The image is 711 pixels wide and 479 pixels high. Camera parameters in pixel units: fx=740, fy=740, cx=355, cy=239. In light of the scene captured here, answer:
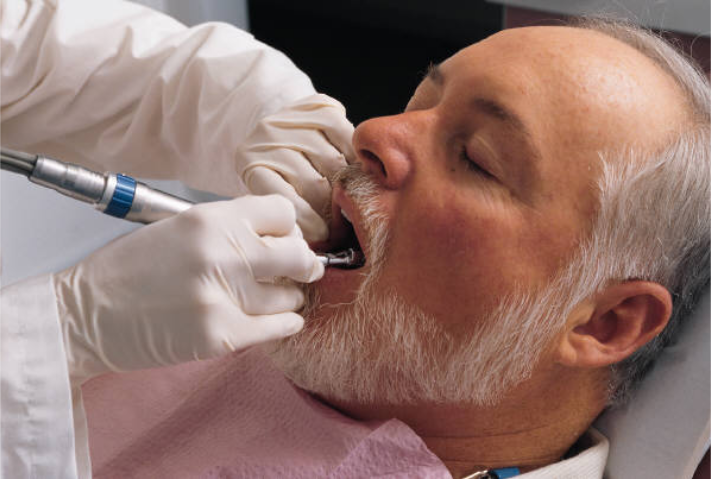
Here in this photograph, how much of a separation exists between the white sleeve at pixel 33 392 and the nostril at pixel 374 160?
48 cm

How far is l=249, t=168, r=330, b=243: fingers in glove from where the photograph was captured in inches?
47.2

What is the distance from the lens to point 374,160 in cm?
111

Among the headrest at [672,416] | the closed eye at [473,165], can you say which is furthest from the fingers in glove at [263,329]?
the headrest at [672,416]

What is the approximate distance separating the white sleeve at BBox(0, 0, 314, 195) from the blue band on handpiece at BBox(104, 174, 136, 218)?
58cm

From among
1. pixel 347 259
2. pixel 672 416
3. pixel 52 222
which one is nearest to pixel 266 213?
Result: pixel 347 259

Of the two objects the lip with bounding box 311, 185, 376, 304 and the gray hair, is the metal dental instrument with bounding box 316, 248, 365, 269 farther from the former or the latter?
the gray hair

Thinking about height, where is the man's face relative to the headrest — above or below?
above

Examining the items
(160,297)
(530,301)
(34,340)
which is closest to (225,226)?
(160,297)

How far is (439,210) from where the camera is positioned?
1053 millimetres

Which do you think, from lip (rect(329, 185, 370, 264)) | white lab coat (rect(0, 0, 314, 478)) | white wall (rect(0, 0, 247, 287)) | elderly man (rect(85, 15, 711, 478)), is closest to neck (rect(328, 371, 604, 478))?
elderly man (rect(85, 15, 711, 478))

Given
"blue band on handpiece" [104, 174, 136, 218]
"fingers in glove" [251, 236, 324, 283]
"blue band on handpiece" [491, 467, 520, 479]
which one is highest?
"blue band on handpiece" [104, 174, 136, 218]

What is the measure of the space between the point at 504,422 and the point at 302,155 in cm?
57

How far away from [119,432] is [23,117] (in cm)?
71

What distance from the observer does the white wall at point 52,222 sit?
223cm
